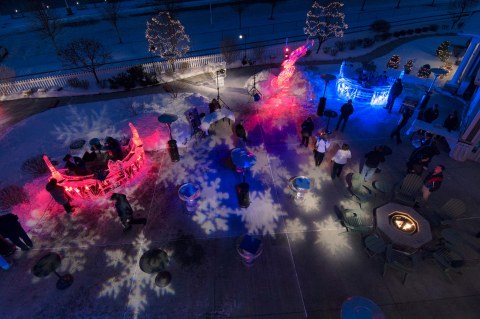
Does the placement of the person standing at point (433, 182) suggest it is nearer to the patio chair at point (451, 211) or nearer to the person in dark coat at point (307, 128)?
the patio chair at point (451, 211)

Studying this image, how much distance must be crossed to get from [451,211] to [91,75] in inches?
774

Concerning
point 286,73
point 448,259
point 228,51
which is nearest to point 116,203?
point 448,259

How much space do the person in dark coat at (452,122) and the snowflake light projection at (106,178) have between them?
1277 cm

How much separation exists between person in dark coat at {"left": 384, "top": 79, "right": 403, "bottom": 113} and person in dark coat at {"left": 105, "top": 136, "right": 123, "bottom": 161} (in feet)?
42.7

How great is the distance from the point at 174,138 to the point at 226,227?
204 inches

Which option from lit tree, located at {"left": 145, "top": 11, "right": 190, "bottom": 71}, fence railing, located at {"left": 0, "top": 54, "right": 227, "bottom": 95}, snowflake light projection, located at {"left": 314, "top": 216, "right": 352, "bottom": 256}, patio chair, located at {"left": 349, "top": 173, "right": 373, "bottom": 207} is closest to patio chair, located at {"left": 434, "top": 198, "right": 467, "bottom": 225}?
patio chair, located at {"left": 349, "top": 173, "right": 373, "bottom": 207}

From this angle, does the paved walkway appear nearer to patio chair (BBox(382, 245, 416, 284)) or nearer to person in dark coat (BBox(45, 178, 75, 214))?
patio chair (BBox(382, 245, 416, 284))

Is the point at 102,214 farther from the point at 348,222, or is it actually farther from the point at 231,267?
the point at 348,222

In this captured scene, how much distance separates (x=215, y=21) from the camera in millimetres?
28875

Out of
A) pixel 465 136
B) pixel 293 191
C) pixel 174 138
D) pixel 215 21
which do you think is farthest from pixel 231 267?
pixel 215 21

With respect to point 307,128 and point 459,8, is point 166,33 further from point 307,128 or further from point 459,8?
point 459,8

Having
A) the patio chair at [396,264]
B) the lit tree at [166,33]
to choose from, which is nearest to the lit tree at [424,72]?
the patio chair at [396,264]

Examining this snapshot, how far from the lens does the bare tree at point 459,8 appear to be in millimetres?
25578

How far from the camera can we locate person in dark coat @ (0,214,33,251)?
7832mm
